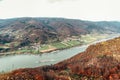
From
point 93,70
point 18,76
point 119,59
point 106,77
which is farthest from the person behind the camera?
point 119,59

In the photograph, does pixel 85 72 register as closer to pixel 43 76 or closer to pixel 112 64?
pixel 112 64

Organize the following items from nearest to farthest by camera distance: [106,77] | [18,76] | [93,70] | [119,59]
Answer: [18,76] < [106,77] < [93,70] < [119,59]

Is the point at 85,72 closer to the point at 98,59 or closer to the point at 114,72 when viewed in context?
the point at 114,72

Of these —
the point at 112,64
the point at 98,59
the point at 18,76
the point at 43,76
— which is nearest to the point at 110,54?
the point at 98,59

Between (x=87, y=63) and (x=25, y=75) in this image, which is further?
(x=87, y=63)

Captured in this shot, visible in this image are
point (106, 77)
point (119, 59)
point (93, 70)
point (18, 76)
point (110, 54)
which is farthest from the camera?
point (110, 54)

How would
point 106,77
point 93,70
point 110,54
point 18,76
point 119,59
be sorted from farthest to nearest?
point 110,54 < point 119,59 < point 93,70 < point 106,77 < point 18,76

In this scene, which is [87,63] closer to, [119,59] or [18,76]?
[119,59]

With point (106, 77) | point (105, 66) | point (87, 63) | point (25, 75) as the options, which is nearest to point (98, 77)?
point (106, 77)

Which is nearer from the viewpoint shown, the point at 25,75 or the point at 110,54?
the point at 25,75
